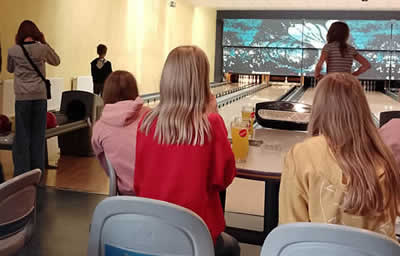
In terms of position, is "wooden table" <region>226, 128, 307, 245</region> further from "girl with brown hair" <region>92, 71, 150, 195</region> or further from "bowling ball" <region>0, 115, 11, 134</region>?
"bowling ball" <region>0, 115, 11, 134</region>

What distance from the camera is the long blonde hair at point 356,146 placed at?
122 centimetres

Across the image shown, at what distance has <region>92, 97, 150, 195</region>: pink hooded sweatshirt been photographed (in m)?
2.03

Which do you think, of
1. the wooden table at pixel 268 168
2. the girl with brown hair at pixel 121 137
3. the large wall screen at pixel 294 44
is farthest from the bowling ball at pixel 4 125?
the large wall screen at pixel 294 44

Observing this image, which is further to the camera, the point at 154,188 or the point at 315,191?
the point at 154,188

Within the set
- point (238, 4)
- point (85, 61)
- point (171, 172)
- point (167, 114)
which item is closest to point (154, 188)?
point (171, 172)

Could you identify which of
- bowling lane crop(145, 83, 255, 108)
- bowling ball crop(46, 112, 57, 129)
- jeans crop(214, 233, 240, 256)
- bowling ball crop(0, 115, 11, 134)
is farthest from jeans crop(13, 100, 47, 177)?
bowling lane crop(145, 83, 255, 108)

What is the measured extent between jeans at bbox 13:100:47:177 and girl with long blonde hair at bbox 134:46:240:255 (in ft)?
7.08

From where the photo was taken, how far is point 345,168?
4.03ft

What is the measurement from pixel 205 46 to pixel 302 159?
12.0 metres

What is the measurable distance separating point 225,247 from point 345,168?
61 centimetres

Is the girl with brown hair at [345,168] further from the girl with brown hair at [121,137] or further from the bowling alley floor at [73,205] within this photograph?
the bowling alley floor at [73,205]

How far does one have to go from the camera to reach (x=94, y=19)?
→ 771 centimetres

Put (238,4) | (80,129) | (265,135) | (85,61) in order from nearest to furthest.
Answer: (265,135)
(80,129)
(85,61)
(238,4)

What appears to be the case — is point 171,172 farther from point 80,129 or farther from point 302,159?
point 80,129
